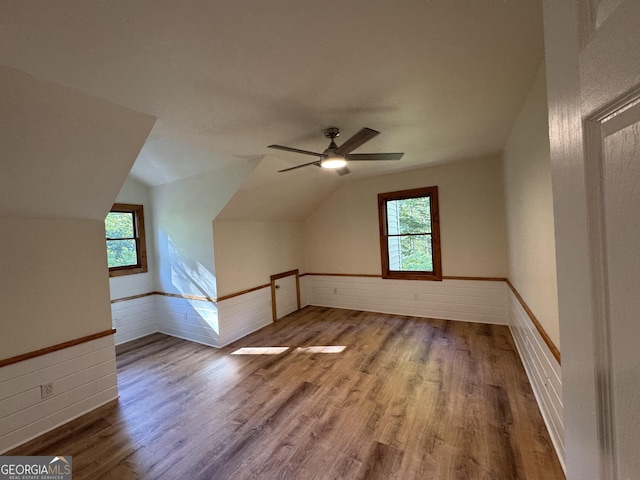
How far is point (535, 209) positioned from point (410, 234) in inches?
103

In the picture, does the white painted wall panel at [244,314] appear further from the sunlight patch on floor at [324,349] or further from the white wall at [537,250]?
the white wall at [537,250]

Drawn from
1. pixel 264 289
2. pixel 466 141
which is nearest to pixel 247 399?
pixel 264 289

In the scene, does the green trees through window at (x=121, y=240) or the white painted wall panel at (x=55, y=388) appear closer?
the white painted wall panel at (x=55, y=388)

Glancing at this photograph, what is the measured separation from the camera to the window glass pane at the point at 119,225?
13.4ft

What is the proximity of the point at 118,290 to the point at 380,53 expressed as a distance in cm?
471

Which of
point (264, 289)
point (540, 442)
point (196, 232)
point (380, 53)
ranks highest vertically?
point (380, 53)

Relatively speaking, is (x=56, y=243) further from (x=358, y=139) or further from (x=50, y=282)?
(x=358, y=139)

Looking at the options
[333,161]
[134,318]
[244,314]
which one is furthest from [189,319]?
[333,161]

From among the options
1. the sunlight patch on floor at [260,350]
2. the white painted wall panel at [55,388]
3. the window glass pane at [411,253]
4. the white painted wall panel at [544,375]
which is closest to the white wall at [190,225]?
the sunlight patch on floor at [260,350]

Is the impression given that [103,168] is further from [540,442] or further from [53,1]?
[540,442]

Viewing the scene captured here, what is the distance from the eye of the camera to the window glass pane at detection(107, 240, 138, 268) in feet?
13.5

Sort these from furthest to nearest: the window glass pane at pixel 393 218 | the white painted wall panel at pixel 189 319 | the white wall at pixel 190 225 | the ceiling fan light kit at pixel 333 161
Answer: the window glass pane at pixel 393 218
the white painted wall panel at pixel 189 319
the white wall at pixel 190 225
the ceiling fan light kit at pixel 333 161

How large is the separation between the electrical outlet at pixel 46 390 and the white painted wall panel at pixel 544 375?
3.78 meters

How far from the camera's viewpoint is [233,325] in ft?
13.0
